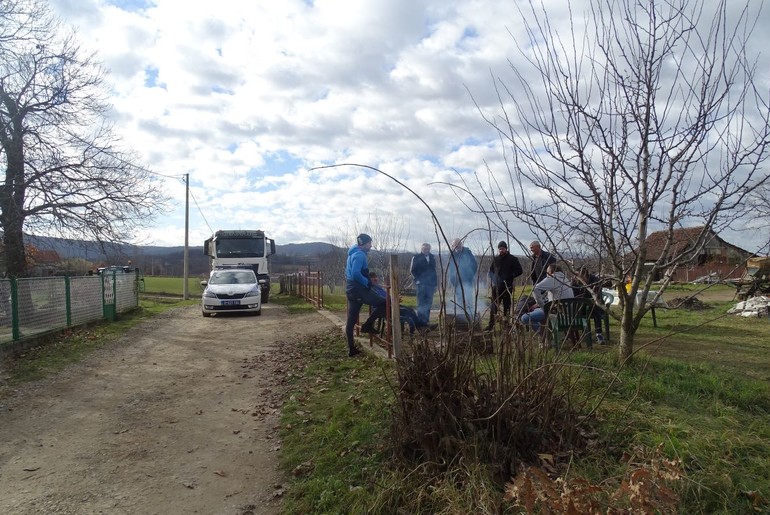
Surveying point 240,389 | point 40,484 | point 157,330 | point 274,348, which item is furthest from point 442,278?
point 157,330

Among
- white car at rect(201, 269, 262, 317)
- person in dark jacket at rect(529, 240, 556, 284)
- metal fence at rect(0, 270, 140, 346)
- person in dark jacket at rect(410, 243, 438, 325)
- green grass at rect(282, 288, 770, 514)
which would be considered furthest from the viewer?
white car at rect(201, 269, 262, 317)

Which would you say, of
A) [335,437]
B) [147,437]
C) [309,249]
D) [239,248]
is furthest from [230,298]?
[309,249]

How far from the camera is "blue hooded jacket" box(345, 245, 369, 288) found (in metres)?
7.79

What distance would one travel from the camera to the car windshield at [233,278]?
59.0ft

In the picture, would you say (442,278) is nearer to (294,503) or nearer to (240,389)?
(294,503)

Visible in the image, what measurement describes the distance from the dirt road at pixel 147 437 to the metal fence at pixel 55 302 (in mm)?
1623

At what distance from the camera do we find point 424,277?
8.38 meters

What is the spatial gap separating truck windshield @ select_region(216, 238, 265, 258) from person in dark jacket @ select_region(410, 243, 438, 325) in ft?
50.6

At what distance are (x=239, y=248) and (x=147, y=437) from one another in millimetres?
18144

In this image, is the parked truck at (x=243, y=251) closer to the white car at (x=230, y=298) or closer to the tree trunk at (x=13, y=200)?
the white car at (x=230, y=298)

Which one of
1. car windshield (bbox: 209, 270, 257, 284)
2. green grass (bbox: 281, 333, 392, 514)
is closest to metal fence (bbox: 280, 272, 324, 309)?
car windshield (bbox: 209, 270, 257, 284)

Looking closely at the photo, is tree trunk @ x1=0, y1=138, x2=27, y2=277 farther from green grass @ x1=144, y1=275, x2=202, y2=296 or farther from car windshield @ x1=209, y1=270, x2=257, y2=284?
green grass @ x1=144, y1=275, x2=202, y2=296

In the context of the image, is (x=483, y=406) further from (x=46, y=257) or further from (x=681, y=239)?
(x=46, y=257)

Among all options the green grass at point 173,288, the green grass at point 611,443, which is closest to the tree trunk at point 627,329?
the green grass at point 611,443
